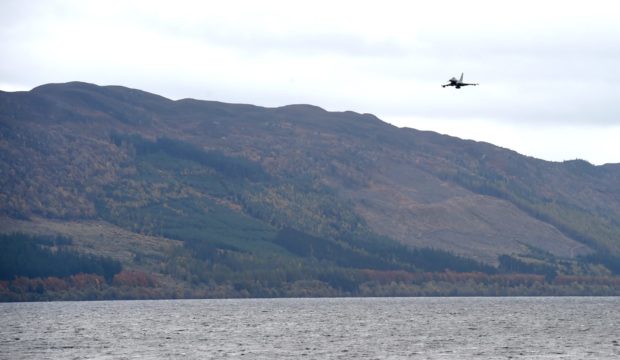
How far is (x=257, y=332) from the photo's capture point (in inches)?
7333

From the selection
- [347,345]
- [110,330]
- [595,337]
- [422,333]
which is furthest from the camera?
[110,330]

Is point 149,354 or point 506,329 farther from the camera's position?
point 506,329

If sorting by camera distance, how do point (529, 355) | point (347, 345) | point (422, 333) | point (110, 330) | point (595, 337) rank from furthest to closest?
point (110, 330), point (422, 333), point (595, 337), point (347, 345), point (529, 355)

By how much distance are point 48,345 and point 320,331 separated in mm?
48179

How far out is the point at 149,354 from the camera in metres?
139

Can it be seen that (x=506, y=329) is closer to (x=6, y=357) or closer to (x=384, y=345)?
(x=384, y=345)

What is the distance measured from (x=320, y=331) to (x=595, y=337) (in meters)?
43.0

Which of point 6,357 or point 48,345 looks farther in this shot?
point 48,345

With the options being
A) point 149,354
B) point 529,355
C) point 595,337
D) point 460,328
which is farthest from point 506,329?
point 149,354

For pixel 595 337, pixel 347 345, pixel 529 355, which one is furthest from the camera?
pixel 595 337

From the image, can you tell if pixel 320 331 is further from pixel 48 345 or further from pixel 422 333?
pixel 48 345

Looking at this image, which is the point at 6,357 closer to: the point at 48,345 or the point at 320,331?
the point at 48,345

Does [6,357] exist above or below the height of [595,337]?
below

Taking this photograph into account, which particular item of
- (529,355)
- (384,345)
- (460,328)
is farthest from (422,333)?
(529,355)
